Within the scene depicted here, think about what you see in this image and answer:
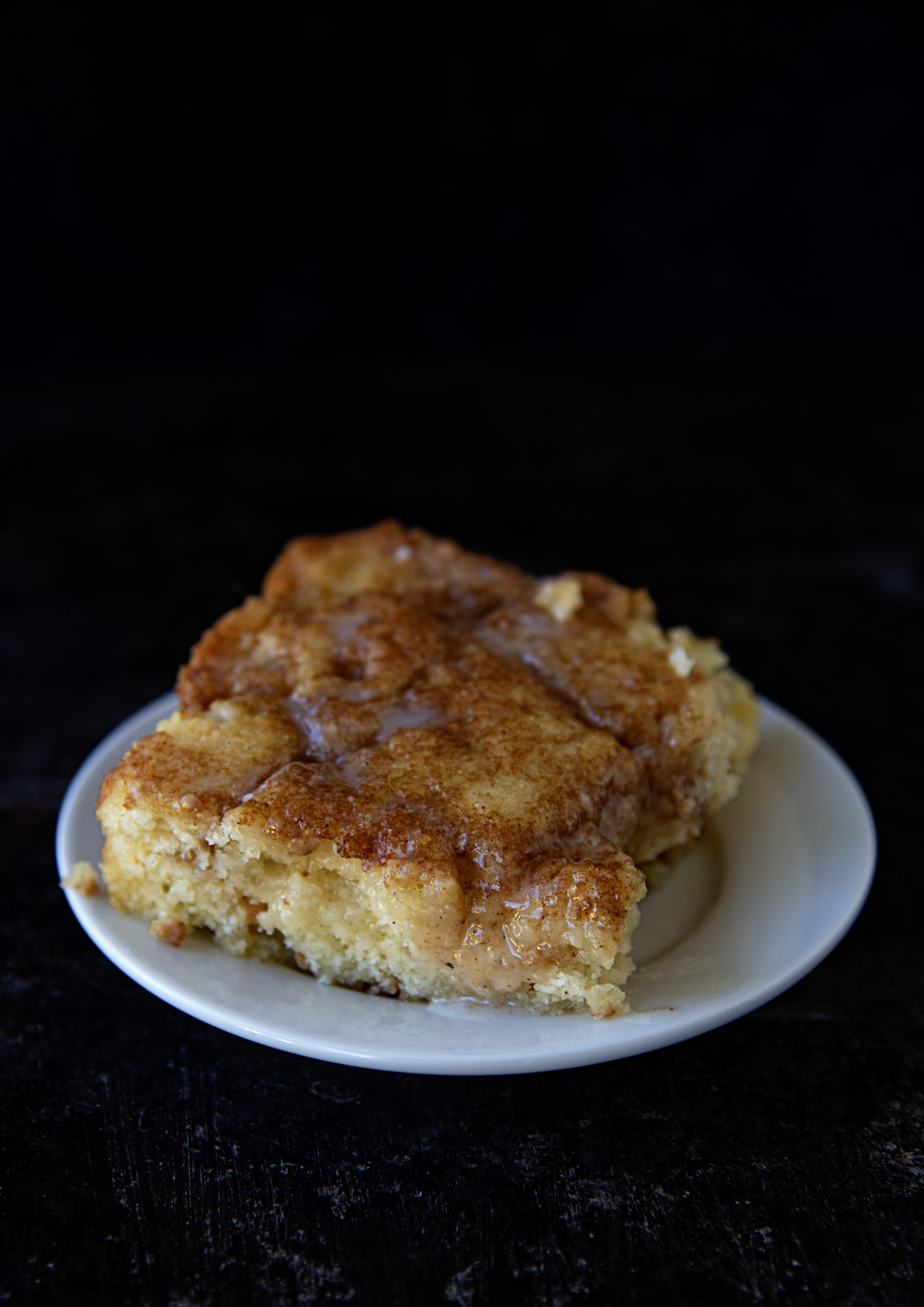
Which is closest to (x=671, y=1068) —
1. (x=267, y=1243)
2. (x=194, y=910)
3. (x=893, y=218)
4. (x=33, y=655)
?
(x=267, y=1243)

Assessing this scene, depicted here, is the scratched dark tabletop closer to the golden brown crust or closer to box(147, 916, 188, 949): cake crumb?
box(147, 916, 188, 949): cake crumb

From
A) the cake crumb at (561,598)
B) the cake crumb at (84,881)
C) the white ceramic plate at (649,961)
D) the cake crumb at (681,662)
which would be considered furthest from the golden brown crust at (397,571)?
the cake crumb at (84,881)

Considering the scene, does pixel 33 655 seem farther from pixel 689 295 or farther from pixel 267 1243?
pixel 689 295

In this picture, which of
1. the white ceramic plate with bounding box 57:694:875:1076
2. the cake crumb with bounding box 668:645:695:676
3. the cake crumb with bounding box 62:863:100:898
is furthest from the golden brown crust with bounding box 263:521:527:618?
the cake crumb with bounding box 62:863:100:898

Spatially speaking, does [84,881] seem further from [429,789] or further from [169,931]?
[429,789]

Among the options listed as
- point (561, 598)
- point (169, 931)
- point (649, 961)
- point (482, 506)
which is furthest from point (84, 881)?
point (482, 506)
